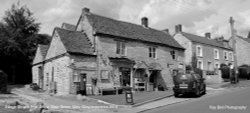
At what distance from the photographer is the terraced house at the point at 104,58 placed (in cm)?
2200

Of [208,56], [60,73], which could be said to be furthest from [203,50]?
[60,73]

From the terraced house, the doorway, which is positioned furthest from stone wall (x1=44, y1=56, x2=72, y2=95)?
the doorway

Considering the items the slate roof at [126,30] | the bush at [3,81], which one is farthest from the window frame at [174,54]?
the bush at [3,81]

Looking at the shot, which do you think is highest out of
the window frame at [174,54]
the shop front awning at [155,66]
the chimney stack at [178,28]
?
the chimney stack at [178,28]

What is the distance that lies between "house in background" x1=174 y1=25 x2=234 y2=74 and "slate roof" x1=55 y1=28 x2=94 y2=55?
69.5ft

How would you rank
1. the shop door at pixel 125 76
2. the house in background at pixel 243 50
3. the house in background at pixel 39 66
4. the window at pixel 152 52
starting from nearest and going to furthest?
the shop door at pixel 125 76
the house in background at pixel 39 66
the window at pixel 152 52
the house in background at pixel 243 50

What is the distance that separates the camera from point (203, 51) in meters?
41.8

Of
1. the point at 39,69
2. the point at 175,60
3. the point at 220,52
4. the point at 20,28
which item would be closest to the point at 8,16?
the point at 20,28

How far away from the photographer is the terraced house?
22.0m

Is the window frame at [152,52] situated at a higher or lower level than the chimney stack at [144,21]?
lower

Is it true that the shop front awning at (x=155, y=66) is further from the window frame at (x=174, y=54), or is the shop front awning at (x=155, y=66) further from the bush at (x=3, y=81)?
the bush at (x=3, y=81)

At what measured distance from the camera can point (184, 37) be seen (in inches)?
1625

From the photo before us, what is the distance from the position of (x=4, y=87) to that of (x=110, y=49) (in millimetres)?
9724

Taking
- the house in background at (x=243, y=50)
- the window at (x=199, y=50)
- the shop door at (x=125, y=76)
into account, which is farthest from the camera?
the house in background at (x=243, y=50)
